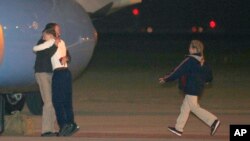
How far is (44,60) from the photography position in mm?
15055

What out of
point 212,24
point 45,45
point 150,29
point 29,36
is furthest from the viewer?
point 150,29

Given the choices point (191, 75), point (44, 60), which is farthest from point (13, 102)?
point (191, 75)

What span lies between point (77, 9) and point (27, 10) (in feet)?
4.49

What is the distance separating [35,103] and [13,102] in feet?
1.43

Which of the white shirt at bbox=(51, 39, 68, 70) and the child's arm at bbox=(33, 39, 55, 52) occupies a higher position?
the child's arm at bbox=(33, 39, 55, 52)

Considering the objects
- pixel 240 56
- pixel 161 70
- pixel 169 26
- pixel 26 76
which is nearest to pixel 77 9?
pixel 26 76

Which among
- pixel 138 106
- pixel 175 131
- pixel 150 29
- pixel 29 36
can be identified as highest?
pixel 150 29

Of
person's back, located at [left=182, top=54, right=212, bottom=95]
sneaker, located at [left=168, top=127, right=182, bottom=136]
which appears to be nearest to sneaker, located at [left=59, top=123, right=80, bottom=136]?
sneaker, located at [left=168, top=127, right=182, bottom=136]

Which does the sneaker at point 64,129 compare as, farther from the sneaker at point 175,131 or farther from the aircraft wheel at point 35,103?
the aircraft wheel at point 35,103

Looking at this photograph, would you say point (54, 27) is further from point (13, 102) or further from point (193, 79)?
point (13, 102)

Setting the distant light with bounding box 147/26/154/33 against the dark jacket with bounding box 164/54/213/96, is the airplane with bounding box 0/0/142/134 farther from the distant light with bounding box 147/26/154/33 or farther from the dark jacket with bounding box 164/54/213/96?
the distant light with bounding box 147/26/154/33

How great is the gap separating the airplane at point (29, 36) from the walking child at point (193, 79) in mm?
2125

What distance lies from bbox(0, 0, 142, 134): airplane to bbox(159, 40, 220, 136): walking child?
2.12 meters

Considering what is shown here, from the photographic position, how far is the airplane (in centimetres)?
1550
